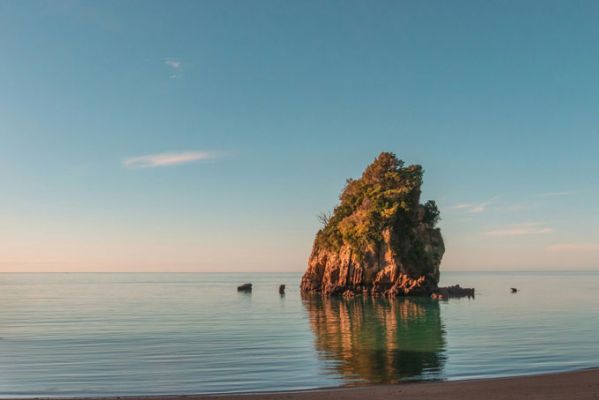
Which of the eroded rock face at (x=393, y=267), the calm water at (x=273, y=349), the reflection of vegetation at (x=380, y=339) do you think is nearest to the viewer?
the calm water at (x=273, y=349)

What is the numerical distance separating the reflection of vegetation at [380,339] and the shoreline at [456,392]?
3.49 meters

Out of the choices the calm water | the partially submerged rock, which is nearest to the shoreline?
the calm water

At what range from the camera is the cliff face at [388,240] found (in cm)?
9138

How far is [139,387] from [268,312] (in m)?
45.4

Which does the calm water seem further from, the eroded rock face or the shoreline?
the eroded rock face

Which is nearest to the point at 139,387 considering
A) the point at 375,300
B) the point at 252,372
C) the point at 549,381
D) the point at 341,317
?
the point at 252,372

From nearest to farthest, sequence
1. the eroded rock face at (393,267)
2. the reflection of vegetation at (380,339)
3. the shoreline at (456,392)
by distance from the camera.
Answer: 1. the shoreline at (456,392)
2. the reflection of vegetation at (380,339)
3. the eroded rock face at (393,267)

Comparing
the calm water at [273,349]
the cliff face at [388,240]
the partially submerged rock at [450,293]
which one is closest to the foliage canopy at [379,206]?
the cliff face at [388,240]

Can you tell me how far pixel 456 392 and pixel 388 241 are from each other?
72261 mm

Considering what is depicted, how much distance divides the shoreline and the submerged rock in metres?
70.0

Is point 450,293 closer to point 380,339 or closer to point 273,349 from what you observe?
point 380,339

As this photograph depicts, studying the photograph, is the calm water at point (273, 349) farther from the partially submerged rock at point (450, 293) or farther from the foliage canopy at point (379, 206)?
the foliage canopy at point (379, 206)

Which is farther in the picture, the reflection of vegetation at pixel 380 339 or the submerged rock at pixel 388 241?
the submerged rock at pixel 388 241

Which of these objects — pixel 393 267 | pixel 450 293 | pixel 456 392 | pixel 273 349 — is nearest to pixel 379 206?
pixel 393 267
